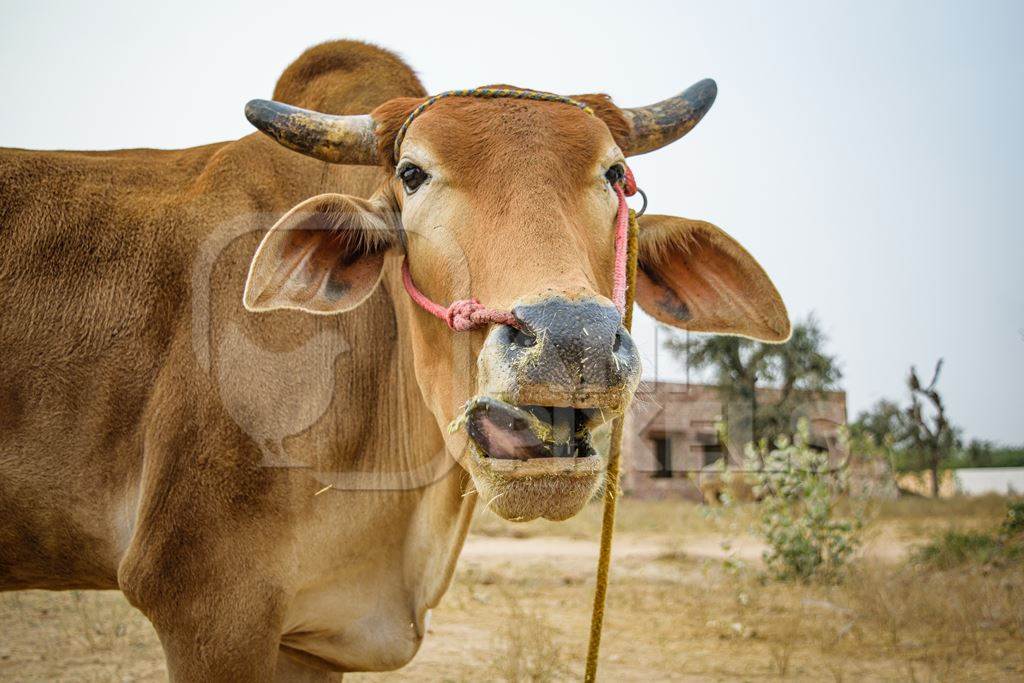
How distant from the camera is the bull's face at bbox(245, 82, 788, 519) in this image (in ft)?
7.18

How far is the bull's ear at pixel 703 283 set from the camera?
3309mm

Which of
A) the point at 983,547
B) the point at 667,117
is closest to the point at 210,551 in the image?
the point at 667,117

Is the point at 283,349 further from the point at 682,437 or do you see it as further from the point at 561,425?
the point at 682,437

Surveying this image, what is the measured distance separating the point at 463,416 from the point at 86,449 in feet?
5.83

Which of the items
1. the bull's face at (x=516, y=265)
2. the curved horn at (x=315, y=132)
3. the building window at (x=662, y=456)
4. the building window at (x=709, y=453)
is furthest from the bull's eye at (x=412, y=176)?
the building window at (x=709, y=453)

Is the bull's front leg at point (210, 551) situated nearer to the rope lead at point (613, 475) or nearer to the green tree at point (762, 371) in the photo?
the rope lead at point (613, 475)

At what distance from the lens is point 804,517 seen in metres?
9.22

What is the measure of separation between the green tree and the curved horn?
27.2 m

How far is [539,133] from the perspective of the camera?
275 centimetres

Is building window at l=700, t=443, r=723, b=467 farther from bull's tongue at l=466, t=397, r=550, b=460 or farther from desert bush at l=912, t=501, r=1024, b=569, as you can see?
bull's tongue at l=466, t=397, r=550, b=460

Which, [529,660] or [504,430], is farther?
[529,660]

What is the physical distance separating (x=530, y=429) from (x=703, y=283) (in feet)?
4.93

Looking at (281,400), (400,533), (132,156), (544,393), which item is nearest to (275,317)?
(281,400)

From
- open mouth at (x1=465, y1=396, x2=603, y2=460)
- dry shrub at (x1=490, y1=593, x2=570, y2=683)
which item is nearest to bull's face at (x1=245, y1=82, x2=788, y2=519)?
open mouth at (x1=465, y1=396, x2=603, y2=460)
